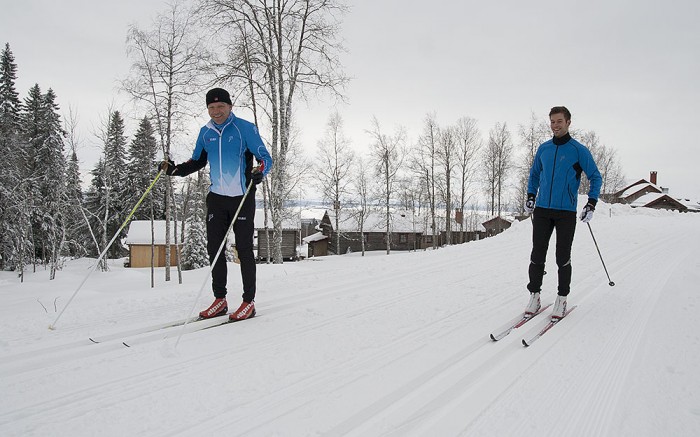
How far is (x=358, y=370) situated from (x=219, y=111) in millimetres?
2441

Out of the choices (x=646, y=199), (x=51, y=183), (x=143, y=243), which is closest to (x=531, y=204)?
(x=51, y=183)

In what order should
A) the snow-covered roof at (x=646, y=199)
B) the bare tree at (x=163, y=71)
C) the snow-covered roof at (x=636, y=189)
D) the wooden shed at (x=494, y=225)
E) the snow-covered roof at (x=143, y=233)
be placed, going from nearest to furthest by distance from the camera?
the bare tree at (x=163, y=71) → the snow-covered roof at (x=143, y=233) → the snow-covered roof at (x=646, y=199) → the wooden shed at (x=494, y=225) → the snow-covered roof at (x=636, y=189)

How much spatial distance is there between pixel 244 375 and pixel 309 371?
14.1 inches

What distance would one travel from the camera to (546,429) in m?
1.52

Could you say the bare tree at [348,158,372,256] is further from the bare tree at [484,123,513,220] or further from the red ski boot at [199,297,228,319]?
the red ski boot at [199,297,228,319]

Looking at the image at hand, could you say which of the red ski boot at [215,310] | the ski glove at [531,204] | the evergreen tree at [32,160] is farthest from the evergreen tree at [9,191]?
the ski glove at [531,204]

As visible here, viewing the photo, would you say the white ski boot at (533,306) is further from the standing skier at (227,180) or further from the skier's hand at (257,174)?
the skier's hand at (257,174)

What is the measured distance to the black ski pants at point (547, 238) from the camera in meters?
3.38

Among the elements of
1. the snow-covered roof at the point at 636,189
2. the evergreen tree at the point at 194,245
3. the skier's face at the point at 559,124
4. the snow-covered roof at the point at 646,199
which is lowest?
the evergreen tree at the point at 194,245

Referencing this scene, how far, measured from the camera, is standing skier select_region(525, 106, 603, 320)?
133 inches

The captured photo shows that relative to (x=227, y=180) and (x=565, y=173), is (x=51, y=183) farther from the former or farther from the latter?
(x=565, y=173)

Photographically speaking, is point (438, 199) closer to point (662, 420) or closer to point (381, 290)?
point (381, 290)

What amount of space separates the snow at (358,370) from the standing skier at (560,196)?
1.60ft

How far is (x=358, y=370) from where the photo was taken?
2041mm
